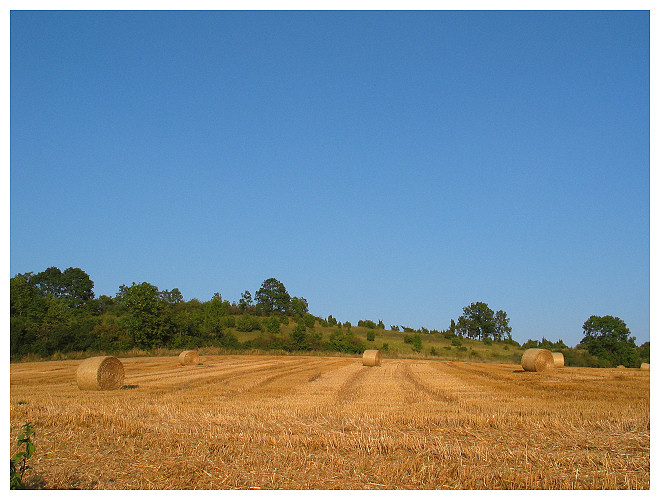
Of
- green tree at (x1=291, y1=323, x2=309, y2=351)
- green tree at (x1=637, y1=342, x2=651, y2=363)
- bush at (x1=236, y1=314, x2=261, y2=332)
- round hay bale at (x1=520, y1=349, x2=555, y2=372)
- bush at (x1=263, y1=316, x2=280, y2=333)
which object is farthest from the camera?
bush at (x1=236, y1=314, x2=261, y2=332)

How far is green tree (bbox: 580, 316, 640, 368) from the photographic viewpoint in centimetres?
6137

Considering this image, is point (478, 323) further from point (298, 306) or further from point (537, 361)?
point (537, 361)

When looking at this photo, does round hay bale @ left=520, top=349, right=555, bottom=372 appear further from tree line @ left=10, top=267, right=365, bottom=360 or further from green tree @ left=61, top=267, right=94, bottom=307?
green tree @ left=61, top=267, right=94, bottom=307

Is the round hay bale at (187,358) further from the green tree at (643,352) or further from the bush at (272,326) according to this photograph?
the green tree at (643,352)

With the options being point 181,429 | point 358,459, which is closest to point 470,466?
point 358,459

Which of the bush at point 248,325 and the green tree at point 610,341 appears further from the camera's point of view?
the bush at point 248,325

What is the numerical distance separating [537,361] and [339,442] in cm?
2277

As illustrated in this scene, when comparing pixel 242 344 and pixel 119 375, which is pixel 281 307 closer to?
pixel 242 344

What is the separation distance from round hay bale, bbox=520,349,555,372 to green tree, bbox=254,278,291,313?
86521 mm

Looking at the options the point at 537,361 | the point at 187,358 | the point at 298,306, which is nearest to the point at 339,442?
the point at 537,361

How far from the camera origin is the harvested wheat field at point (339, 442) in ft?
21.4

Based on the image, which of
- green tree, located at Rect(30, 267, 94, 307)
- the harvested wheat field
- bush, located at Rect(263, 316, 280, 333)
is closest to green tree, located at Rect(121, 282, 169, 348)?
bush, located at Rect(263, 316, 280, 333)

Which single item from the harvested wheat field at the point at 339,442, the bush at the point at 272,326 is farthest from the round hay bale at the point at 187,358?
the bush at the point at 272,326

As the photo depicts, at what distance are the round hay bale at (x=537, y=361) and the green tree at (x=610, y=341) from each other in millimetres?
36763
